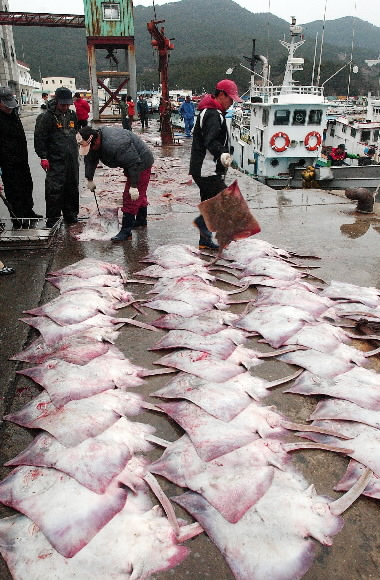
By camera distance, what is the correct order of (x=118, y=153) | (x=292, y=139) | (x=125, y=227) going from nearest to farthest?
(x=118, y=153) → (x=125, y=227) → (x=292, y=139)

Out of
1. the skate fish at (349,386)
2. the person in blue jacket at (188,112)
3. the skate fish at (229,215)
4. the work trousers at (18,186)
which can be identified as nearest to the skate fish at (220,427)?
the skate fish at (349,386)

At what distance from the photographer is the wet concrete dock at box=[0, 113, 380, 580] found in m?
1.90

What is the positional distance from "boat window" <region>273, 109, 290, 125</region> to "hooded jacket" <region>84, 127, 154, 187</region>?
14.3m

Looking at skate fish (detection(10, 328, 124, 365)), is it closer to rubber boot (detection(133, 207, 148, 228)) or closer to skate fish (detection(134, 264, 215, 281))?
skate fish (detection(134, 264, 215, 281))

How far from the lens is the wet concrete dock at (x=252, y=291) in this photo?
1896 mm

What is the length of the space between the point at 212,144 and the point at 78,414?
13.1ft

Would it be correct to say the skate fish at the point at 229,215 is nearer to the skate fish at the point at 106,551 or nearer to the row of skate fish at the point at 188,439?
the row of skate fish at the point at 188,439

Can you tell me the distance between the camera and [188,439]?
96.0 inches

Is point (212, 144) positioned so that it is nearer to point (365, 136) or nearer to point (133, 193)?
point (133, 193)

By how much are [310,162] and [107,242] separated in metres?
15.9

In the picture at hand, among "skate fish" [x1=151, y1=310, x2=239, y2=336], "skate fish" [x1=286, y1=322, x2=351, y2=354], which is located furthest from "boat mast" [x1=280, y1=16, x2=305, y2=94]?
"skate fish" [x1=286, y1=322, x2=351, y2=354]

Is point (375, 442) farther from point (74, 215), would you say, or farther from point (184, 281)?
point (74, 215)

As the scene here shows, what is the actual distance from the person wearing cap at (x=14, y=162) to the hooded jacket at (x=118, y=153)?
1.27m

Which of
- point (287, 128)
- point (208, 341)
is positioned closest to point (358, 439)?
point (208, 341)
